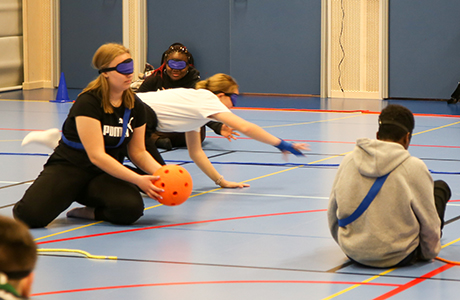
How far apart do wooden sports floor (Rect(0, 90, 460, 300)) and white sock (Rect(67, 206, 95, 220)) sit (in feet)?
0.18

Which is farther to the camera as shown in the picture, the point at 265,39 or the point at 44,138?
the point at 265,39

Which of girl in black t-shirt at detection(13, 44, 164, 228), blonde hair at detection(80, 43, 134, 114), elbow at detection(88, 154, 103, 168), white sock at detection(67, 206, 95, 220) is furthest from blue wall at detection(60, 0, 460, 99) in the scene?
elbow at detection(88, 154, 103, 168)

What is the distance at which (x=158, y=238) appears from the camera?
12.2 feet

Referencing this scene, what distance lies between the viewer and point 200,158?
502 centimetres

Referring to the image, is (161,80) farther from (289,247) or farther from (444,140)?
(289,247)

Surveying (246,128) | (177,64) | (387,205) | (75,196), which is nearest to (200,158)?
(246,128)

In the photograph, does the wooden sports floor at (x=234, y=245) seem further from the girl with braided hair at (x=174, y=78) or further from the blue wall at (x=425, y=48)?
the blue wall at (x=425, y=48)

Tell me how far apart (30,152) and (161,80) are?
1.40 meters

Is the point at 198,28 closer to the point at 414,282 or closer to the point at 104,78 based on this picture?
the point at 104,78

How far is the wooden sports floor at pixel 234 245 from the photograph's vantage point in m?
2.89

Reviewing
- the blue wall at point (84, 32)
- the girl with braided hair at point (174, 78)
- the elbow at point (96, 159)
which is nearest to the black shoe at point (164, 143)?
the girl with braided hair at point (174, 78)

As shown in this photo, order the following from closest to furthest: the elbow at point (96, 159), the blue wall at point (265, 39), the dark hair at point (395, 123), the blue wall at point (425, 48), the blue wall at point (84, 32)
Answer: the dark hair at point (395, 123) → the elbow at point (96, 159) → the blue wall at point (425, 48) → the blue wall at point (265, 39) → the blue wall at point (84, 32)

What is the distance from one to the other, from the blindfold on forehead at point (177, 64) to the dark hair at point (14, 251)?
5109 millimetres

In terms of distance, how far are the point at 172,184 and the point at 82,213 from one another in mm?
626
